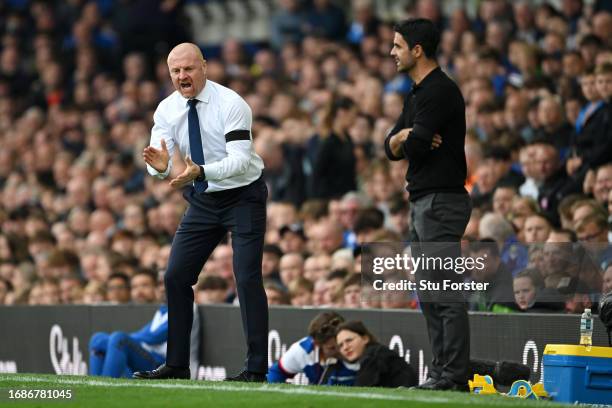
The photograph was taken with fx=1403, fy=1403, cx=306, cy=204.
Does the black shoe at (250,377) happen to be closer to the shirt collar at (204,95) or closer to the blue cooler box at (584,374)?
the shirt collar at (204,95)

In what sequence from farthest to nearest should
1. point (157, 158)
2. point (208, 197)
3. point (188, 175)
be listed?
point (208, 197), point (157, 158), point (188, 175)

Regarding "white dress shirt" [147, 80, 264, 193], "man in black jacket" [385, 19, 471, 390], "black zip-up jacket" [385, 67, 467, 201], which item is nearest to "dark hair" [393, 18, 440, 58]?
"man in black jacket" [385, 19, 471, 390]

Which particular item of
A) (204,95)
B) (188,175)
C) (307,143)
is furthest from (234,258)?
(307,143)

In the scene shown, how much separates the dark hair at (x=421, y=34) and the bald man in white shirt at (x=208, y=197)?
49.0 inches

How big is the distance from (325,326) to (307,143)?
532 centimetres

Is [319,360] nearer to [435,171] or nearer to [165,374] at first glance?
[165,374]

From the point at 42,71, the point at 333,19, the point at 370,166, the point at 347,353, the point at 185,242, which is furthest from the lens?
the point at 42,71

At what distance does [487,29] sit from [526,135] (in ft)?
9.47

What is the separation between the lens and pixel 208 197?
30.6ft

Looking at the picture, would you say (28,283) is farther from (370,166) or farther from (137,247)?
(370,166)

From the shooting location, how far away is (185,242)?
9.38 meters

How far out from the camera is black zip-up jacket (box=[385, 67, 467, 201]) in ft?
27.6

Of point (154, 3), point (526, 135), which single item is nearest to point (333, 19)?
point (154, 3)

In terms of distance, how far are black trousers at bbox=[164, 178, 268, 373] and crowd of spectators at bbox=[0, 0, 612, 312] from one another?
1.97 m
